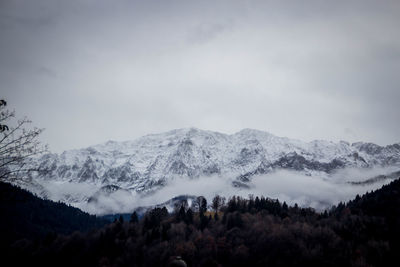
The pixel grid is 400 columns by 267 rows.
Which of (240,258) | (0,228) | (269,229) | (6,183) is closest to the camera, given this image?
(6,183)

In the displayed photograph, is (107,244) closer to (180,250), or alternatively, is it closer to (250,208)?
(180,250)

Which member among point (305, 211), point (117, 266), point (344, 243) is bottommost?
point (117, 266)

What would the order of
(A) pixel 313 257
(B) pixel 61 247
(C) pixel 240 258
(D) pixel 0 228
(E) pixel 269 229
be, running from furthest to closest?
(D) pixel 0 228
(B) pixel 61 247
(E) pixel 269 229
(C) pixel 240 258
(A) pixel 313 257

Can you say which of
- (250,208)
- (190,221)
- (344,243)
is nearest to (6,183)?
(344,243)

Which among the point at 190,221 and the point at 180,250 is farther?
the point at 190,221

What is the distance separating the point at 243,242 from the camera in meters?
103

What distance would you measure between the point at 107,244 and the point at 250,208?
216 ft

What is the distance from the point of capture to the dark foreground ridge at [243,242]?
8888cm

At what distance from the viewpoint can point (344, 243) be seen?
3664 inches

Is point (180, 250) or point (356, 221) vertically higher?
point (356, 221)

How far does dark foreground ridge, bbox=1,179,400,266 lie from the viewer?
88875 millimetres

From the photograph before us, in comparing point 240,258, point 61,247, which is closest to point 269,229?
point 240,258

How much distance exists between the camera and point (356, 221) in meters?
109

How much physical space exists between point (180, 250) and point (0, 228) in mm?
150502
